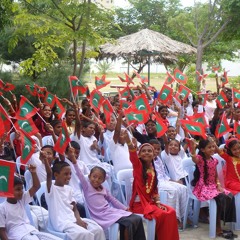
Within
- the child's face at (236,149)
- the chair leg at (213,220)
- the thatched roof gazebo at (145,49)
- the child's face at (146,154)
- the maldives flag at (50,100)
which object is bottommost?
the chair leg at (213,220)

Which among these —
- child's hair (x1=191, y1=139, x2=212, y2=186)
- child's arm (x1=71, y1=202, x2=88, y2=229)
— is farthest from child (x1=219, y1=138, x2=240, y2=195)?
child's arm (x1=71, y1=202, x2=88, y2=229)

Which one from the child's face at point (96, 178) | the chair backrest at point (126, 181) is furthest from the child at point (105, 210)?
the chair backrest at point (126, 181)

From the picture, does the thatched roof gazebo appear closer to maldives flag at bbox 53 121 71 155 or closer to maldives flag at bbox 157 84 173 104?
maldives flag at bbox 157 84 173 104

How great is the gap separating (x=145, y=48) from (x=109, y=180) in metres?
9.26

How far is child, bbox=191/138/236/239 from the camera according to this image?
509cm

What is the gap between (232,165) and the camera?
553 cm

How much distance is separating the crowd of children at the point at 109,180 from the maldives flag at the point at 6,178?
1.10 feet

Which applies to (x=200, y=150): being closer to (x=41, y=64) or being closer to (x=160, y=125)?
(x=160, y=125)

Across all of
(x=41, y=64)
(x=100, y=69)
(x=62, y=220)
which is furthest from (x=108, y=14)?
(x=100, y=69)

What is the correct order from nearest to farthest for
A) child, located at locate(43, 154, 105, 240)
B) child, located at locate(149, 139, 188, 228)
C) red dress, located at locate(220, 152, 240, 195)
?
child, located at locate(43, 154, 105, 240), child, located at locate(149, 139, 188, 228), red dress, located at locate(220, 152, 240, 195)

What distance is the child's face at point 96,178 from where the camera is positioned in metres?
4.51

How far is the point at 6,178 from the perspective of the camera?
3531 millimetres

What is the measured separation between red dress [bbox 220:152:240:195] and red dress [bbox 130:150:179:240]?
1.17 m

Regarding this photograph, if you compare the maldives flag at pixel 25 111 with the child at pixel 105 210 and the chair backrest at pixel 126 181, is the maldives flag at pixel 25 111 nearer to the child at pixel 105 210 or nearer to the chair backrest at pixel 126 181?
the child at pixel 105 210
